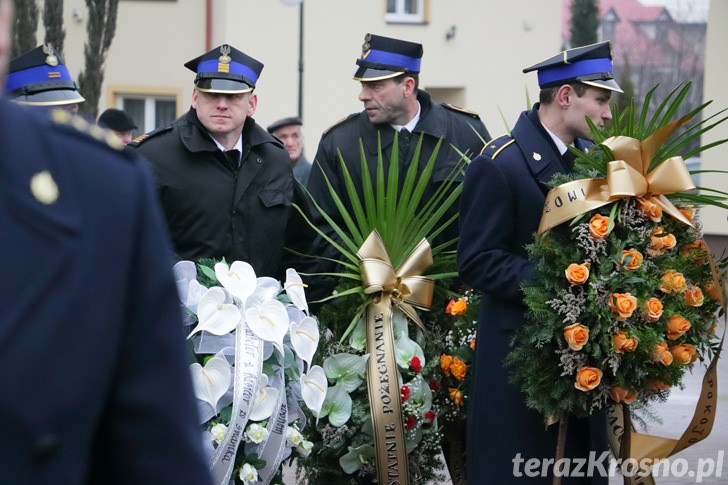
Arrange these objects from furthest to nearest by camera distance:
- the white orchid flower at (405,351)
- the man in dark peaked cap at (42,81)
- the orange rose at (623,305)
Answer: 1. the man in dark peaked cap at (42,81)
2. the white orchid flower at (405,351)
3. the orange rose at (623,305)

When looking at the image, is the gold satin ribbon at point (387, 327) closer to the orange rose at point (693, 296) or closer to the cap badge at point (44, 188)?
the orange rose at point (693, 296)

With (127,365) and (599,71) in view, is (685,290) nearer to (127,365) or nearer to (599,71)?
(599,71)

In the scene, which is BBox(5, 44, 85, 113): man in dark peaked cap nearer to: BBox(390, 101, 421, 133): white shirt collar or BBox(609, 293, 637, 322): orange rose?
BBox(390, 101, 421, 133): white shirt collar

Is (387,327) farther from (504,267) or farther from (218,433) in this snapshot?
Answer: (218,433)

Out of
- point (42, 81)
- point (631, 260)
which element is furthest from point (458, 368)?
point (42, 81)

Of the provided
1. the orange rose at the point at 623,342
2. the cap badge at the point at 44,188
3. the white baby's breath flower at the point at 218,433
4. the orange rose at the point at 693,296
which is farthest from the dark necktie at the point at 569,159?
the cap badge at the point at 44,188

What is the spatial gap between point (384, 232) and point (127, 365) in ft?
13.2

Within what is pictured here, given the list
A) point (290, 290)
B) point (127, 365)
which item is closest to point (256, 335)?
point (290, 290)

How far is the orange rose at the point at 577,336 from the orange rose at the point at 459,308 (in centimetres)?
105

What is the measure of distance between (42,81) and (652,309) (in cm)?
324

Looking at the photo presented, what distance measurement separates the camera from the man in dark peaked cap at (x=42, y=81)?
5879 mm

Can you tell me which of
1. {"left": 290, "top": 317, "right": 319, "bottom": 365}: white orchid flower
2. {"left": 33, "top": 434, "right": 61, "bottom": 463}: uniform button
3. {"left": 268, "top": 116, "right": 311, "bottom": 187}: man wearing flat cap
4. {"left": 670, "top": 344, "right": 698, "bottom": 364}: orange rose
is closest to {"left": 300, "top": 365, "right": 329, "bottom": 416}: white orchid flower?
{"left": 290, "top": 317, "right": 319, "bottom": 365}: white orchid flower

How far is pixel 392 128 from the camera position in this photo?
19.7ft

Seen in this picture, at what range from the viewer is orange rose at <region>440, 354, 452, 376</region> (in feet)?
17.2
